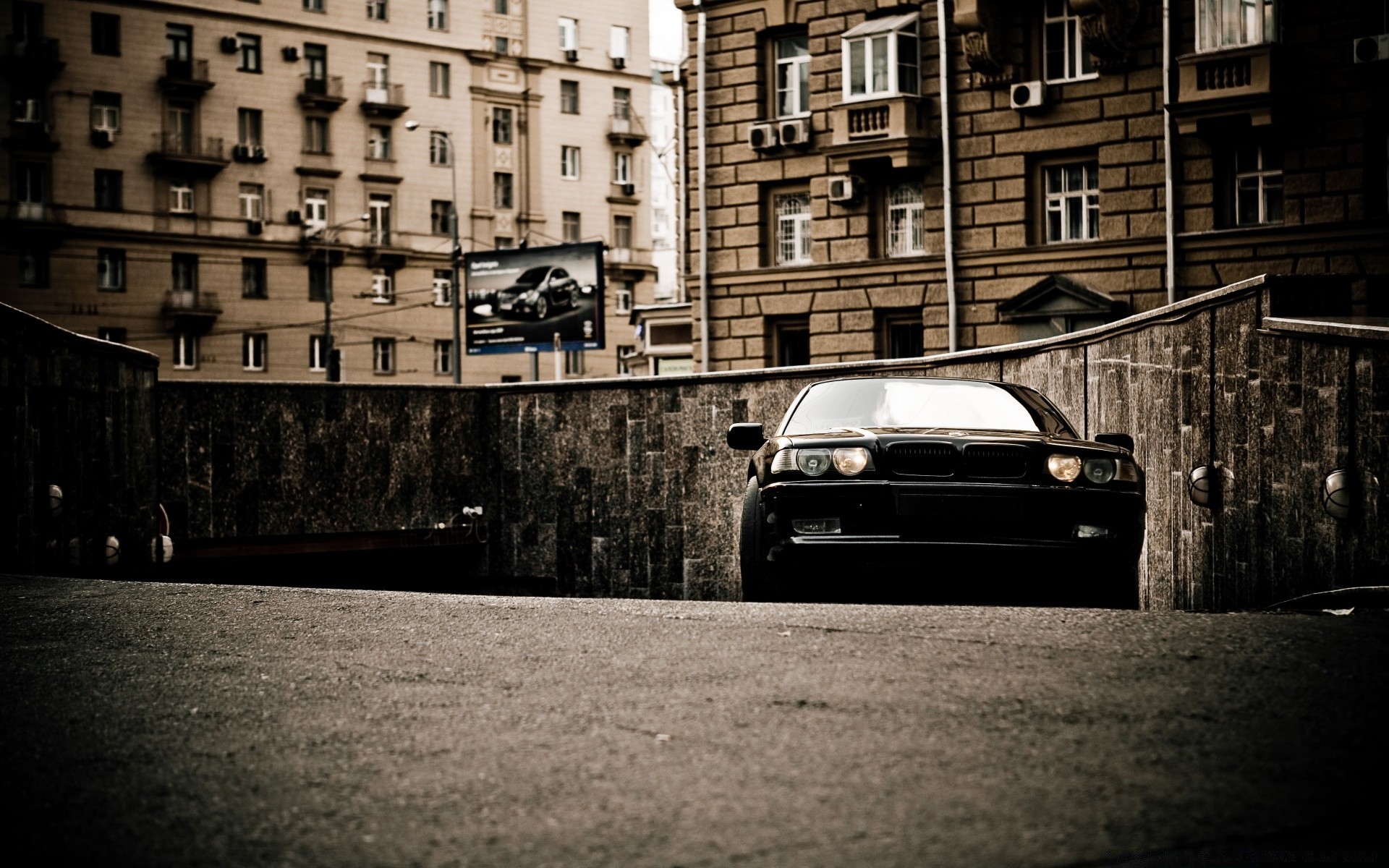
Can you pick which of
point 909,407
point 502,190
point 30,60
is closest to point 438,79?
point 502,190

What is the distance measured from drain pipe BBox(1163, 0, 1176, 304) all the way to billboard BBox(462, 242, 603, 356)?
22.3 metres

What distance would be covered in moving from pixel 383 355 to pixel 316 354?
9.18 feet

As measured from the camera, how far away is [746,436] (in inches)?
410

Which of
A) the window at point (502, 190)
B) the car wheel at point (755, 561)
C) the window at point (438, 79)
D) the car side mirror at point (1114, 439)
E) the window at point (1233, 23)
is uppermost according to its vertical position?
the window at point (438, 79)

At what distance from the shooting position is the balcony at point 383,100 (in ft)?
211

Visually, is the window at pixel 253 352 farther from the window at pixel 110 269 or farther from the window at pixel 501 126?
the window at pixel 501 126

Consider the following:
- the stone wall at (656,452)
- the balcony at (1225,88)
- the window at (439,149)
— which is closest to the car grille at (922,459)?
the stone wall at (656,452)

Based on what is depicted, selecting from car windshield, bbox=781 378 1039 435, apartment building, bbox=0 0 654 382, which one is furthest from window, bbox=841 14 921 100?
apartment building, bbox=0 0 654 382

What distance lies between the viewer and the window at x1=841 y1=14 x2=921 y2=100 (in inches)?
1237

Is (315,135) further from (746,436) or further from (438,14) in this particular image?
(746,436)

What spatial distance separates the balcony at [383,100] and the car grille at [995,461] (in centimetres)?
5843

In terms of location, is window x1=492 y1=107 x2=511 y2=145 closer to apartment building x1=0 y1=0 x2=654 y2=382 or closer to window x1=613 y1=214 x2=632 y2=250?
apartment building x1=0 y1=0 x2=654 y2=382

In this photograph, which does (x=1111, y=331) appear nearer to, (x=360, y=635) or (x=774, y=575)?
(x=774, y=575)

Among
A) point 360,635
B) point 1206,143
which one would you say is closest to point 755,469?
point 360,635
